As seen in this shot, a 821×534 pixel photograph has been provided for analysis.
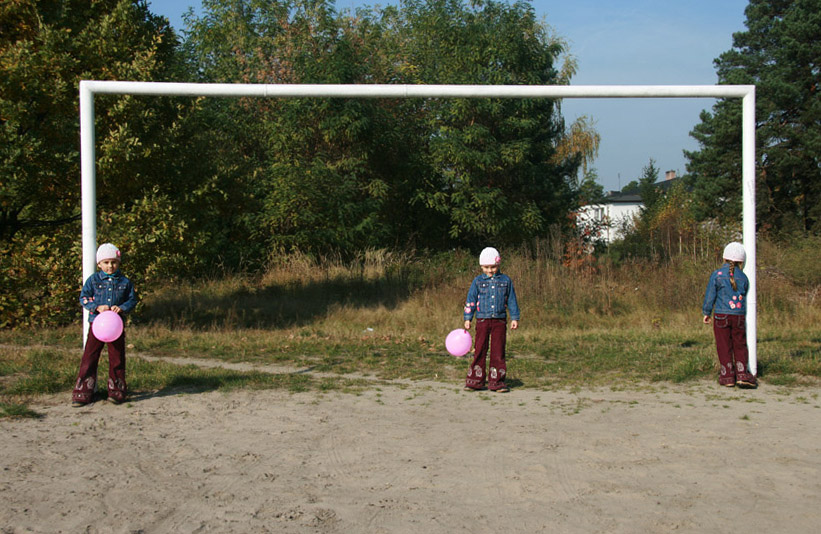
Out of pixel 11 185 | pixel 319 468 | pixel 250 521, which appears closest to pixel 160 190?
pixel 11 185

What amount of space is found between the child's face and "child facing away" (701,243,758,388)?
733 cm

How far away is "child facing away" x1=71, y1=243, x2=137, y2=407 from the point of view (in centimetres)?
854

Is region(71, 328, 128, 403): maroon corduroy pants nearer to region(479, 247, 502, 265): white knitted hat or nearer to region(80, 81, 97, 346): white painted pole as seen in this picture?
region(80, 81, 97, 346): white painted pole

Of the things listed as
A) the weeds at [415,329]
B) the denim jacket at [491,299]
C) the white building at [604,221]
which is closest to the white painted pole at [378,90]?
the denim jacket at [491,299]

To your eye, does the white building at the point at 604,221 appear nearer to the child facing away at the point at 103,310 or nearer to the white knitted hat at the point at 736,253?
the white knitted hat at the point at 736,253

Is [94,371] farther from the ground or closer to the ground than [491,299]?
closer to the ground

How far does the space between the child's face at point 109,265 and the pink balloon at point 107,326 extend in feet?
1.98

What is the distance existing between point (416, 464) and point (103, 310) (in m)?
4.45

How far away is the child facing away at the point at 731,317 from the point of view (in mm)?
9609

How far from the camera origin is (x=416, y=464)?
243 inches

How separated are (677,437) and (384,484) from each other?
3.06m

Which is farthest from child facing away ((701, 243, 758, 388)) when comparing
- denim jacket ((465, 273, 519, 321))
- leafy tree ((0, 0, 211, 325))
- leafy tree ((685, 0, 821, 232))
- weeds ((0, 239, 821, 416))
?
leafy tree ((685, 0, 821, 232))

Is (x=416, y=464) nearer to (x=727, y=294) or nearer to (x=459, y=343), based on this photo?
(x=459, y=343)

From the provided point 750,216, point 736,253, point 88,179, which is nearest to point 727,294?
point 736,253
